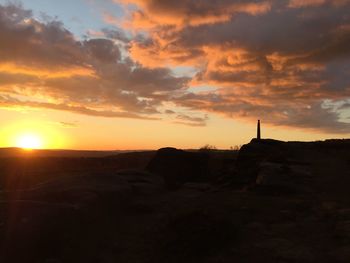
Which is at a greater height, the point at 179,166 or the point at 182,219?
the point at 179,166

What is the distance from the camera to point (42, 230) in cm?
983

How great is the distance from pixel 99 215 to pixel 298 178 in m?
8.91

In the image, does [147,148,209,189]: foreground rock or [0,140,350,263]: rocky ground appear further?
[147,148,209,189]: foreground rock

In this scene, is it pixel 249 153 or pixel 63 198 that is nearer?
pixel 63 198

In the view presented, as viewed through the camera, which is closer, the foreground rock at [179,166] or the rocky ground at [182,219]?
the rocky ground at [182,219]

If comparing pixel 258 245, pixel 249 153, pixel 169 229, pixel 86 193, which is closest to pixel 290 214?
pixel 258 245

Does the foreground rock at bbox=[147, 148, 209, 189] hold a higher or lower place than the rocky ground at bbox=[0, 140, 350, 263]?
higher

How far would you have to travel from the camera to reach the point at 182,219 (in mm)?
11375

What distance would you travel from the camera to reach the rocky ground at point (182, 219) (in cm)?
970

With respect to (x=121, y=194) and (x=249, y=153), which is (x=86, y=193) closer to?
(x=121, y=194)

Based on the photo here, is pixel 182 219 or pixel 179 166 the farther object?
pixel 179 166

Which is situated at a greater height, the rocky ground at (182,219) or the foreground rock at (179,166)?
the foreground rock at (179,166)

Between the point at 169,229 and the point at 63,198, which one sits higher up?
the point at 63,198

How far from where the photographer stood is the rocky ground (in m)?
9.70
